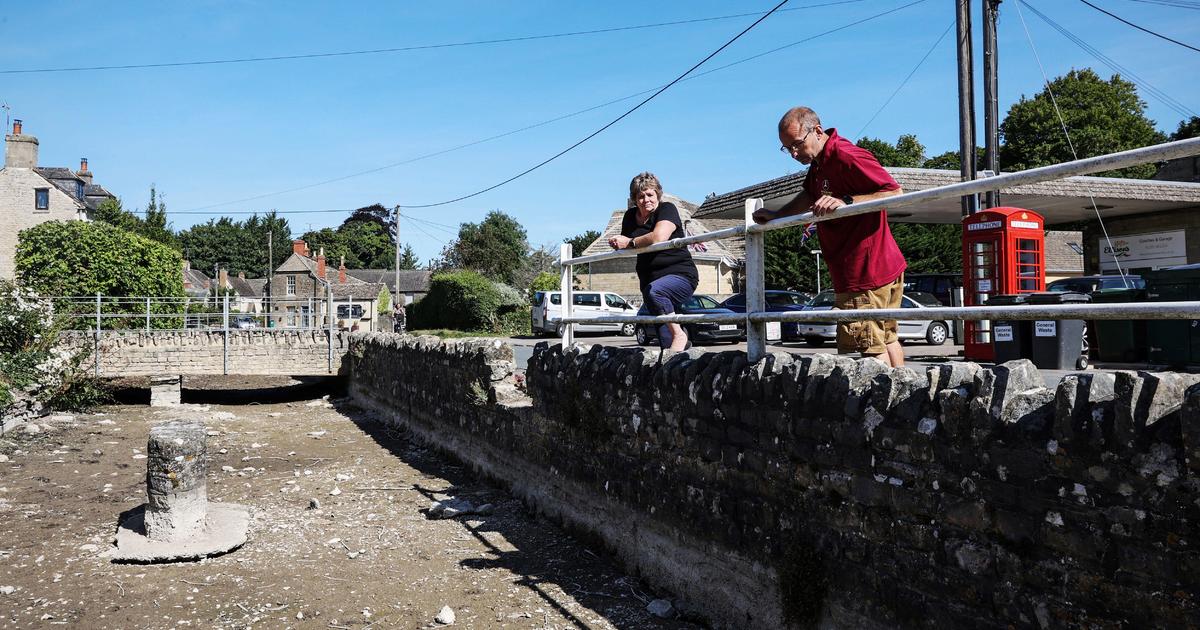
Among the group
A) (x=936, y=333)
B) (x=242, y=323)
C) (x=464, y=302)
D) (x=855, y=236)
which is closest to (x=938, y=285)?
(x=936, y=333)

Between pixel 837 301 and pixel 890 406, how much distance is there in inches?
40.5

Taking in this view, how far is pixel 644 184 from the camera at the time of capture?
5.94 meters

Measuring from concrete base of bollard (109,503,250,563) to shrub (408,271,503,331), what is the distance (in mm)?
26588

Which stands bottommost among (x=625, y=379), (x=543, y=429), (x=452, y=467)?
(x=452, y=467)

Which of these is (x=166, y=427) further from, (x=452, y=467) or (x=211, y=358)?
(x=211, y=358)

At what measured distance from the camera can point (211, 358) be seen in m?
18.2

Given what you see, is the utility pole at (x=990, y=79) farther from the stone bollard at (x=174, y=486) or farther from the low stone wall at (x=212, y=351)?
the low stone wall at (x=212, y=351)

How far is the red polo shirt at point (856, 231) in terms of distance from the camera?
3.97 meters

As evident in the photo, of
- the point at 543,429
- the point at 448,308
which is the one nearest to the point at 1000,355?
the point at 543,429

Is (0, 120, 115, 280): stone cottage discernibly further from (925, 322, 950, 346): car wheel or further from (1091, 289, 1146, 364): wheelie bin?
(1091, 289, 1146, 364): wheelie bin

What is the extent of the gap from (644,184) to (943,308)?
10.5ft

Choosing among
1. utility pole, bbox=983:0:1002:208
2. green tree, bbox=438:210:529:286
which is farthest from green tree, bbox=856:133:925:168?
utility pole, bbox=983:0:1002:208

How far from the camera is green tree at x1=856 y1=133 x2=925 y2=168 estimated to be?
4722 centimetres

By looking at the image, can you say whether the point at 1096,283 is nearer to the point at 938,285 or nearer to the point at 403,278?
the point at 938,285
